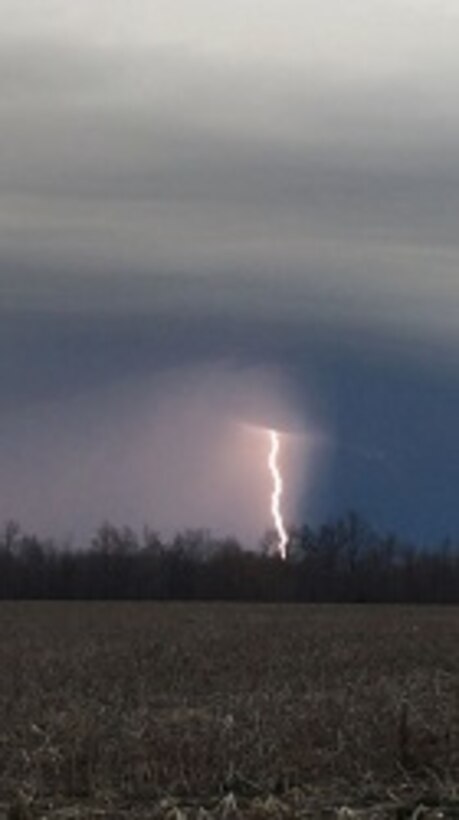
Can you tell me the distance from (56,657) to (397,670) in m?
7.41

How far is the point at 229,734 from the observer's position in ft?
60.5

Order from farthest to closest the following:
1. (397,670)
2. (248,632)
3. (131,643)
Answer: (248,632)
(131,643)
(397,670)

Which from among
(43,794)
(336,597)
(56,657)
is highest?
(336,597)

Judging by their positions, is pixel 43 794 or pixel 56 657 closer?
Answer: pixel 43 794

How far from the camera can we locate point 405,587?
148 m

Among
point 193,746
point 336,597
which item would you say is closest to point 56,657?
point 193,746

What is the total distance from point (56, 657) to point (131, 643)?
620 centimetres

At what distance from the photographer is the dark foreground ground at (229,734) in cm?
1452

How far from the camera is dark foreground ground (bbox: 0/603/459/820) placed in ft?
47.6

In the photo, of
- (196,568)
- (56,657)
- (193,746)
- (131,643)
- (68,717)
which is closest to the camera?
(193,746)

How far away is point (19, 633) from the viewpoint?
4812cm

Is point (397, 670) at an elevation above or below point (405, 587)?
below

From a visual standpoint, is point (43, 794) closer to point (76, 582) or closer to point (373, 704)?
point (373, 704)

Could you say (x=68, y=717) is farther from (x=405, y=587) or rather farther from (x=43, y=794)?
(x=405, y=587)
